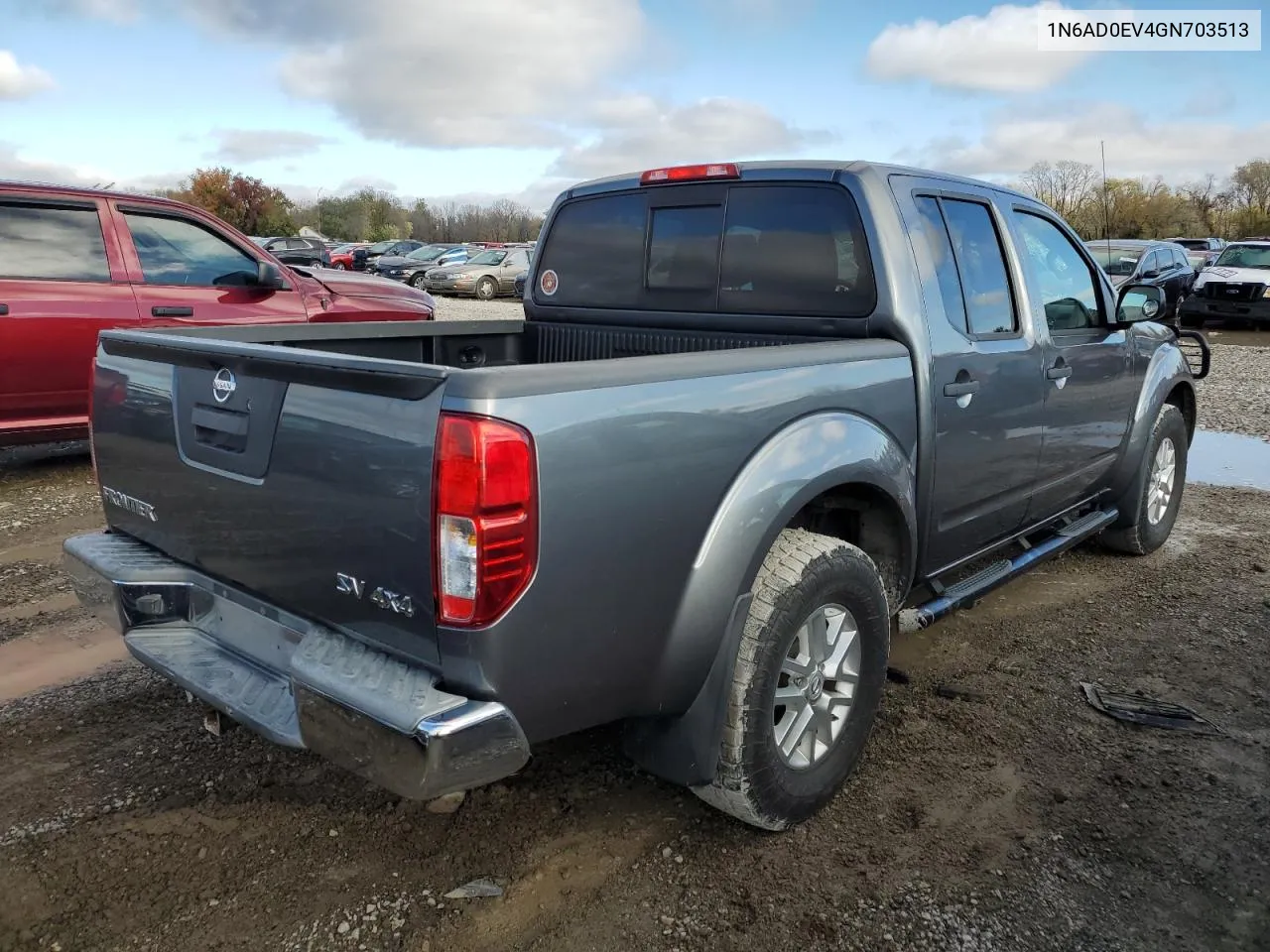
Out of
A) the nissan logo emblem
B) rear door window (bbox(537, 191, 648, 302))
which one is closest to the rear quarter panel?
the nissan logo emblem

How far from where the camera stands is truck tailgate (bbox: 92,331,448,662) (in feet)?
6.81

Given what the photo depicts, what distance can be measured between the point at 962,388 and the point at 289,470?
227 cm

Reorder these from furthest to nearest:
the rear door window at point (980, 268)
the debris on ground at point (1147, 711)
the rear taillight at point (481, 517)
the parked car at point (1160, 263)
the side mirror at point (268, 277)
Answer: the parked car at point (1160, 263)
the side mirror at point (268, 277)
the rear door window at point (980, 268)
the debris on ground at point (1147, 711)
the rear taillight at point (481, 517)

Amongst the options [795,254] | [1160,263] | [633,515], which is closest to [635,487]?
[633,515]

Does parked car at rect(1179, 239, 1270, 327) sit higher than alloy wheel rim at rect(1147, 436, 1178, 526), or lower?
higher

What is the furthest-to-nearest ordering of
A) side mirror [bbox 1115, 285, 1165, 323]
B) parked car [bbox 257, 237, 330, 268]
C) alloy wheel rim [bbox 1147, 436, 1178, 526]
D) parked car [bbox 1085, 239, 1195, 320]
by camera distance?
parked car [bbox 257, 237, 330, 268]
parked car [bbox 1085, 239, 1195, 320]
alloy wheel rim [bbox 1147, 436, 1178, 526]
side mirror [bbox 1115, 285, 1165, 323]

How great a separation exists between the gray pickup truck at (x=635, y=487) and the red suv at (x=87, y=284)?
12.0ft

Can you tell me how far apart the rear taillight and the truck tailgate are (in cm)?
4

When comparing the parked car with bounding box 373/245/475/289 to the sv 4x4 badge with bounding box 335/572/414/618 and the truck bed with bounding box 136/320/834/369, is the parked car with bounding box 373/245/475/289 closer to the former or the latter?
the truck bed with bounding box 136/320/834/369

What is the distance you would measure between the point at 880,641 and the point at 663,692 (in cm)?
91

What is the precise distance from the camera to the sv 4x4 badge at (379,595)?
6.96ft

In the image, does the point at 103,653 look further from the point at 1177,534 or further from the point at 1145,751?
the point at 1177,534

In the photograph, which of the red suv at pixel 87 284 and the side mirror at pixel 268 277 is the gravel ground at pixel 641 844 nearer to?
the red suv at pixel 87 284

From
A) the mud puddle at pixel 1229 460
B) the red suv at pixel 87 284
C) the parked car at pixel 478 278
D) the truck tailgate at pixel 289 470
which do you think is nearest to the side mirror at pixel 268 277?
the red suv at pixel 87 284
